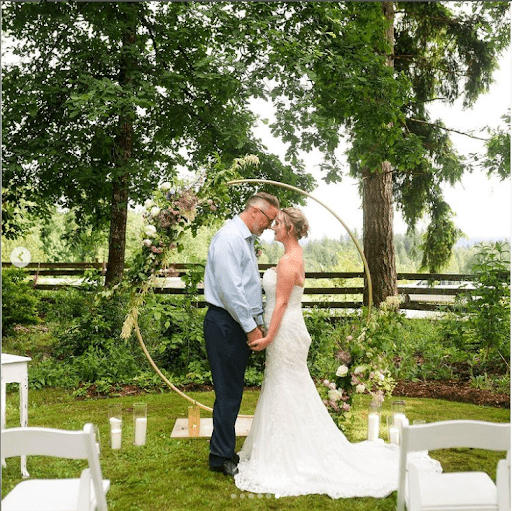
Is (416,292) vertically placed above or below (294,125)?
below

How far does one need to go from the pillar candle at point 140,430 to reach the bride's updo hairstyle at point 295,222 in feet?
5.40

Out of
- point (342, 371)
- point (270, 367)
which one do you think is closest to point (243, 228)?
point (270, 367)

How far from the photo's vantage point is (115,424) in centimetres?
433

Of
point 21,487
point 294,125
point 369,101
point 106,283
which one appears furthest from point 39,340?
point 21,487

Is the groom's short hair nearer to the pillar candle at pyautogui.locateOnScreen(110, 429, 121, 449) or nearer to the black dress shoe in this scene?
the black dress shoe

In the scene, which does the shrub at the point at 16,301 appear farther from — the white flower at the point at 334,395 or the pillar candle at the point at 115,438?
the white flower at the point at 334,395

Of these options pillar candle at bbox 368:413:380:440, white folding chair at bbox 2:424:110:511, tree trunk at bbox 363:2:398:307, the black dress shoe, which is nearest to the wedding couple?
the black dress shoe

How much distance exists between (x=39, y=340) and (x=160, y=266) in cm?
442

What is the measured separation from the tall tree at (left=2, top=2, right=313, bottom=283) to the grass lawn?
255 centimetres

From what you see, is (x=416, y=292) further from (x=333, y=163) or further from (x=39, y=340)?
(x=39, y=340)

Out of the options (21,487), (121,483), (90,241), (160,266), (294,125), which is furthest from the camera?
(90,241)

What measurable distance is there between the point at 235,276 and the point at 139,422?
133 cm

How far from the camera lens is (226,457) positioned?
3936 millimetres

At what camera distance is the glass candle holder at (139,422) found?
4387 millimetres
